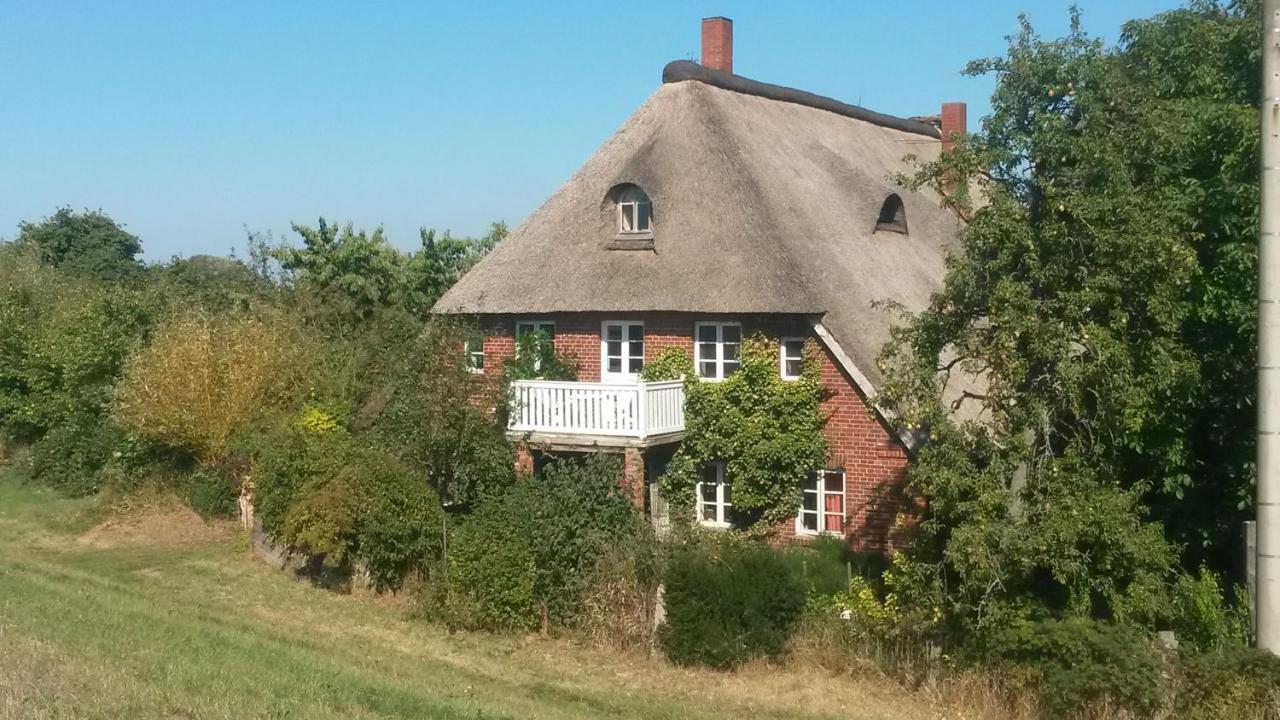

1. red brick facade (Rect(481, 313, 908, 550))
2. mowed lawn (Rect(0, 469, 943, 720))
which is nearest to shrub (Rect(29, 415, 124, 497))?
mowed lawn (Rect(0, 469, 943, 720))

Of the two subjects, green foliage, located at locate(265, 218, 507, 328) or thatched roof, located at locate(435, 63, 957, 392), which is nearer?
thatched roof, located at locate(435, 63, 957, 392)

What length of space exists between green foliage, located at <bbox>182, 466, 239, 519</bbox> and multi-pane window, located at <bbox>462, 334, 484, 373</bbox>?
5.65 m

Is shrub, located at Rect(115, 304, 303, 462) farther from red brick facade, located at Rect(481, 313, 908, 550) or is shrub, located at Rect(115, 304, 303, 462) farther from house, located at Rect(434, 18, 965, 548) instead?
red brick facade, located at Rect(481, 313, 908, 550)

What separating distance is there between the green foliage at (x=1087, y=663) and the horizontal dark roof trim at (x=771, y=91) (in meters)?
14.5

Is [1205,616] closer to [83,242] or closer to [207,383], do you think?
[207,383]

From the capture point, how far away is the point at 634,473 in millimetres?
21281

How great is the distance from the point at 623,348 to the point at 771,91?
7.96 m

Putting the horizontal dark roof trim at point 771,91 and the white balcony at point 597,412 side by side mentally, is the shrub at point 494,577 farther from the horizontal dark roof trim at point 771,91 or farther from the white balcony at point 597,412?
the horizontal dark roof trim at point 771,91

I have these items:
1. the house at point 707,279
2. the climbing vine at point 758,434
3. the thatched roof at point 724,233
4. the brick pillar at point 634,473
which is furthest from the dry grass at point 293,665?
the thatched roof at point 724,233

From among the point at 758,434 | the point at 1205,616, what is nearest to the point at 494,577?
the point at 758,434

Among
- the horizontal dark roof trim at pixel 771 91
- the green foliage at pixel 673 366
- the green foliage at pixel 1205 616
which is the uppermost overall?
the horizontal dark roof trim at pixel 771 91

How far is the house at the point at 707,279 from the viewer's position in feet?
68.3

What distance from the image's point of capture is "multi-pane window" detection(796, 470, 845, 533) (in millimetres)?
20998

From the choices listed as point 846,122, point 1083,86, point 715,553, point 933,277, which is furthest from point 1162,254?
point 846,122
